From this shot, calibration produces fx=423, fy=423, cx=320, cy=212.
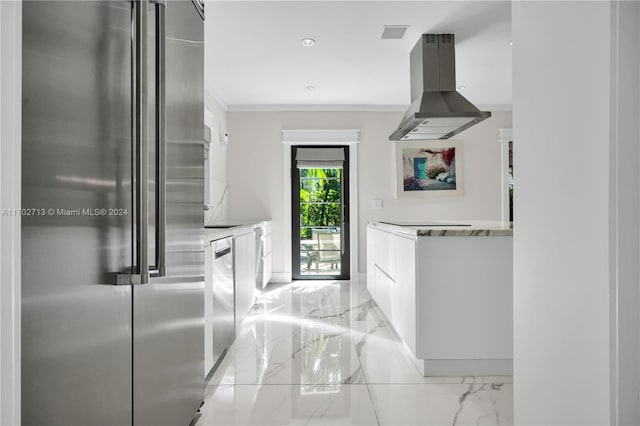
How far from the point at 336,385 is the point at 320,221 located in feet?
11.8

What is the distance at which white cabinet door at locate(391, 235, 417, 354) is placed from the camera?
7.85ft

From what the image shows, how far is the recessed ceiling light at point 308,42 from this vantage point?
3.42 meters

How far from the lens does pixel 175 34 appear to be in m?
1.50

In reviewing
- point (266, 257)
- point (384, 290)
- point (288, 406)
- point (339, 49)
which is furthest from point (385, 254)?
point (266, 257)

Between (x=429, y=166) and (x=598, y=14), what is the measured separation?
4.95 m

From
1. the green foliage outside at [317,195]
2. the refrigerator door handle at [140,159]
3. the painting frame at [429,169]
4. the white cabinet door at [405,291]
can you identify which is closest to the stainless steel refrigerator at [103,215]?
the refrigerator door handle at [140,159]

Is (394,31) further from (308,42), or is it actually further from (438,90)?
(308,42)

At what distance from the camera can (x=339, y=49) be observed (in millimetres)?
3643

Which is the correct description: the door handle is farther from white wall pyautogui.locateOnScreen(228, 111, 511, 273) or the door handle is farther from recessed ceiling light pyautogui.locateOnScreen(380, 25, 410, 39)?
white wall pyautogui.locateOnScreen(228, 111, 511, 273)

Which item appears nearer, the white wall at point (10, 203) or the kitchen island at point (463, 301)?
the white wall at point (10, 203)

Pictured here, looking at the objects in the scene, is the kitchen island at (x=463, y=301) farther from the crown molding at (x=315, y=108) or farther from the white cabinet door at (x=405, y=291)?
the crown molding at (x=315, y=108)

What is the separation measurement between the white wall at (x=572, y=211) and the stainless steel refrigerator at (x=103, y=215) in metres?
1.04

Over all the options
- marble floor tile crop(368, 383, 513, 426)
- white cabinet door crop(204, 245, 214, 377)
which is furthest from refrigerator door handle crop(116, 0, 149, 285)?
marble floor tile crop(368, 383, 513, 426)
